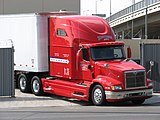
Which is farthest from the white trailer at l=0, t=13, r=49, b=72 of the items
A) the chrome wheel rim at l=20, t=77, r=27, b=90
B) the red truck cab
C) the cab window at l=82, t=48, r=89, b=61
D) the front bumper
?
the front bumper

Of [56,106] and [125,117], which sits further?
[56,106]

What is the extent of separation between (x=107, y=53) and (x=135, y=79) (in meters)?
1.76

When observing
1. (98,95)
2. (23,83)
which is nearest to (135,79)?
(98,95)

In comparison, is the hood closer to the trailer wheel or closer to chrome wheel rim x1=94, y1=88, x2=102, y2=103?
chrome wheel rim x1=94, y1=88, x2=102, y2=103

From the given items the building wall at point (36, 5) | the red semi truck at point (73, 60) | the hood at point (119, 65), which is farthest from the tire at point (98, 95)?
the building wall at point (36, 5)

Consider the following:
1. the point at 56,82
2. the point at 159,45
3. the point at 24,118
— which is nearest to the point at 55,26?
the point at 56,82

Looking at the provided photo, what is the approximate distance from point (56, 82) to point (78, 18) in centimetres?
300

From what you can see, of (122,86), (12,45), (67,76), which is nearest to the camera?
(122,86)

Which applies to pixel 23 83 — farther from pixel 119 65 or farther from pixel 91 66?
pixel 119 65

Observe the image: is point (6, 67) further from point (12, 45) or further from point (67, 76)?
point (67, 76)

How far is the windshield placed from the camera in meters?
18.0

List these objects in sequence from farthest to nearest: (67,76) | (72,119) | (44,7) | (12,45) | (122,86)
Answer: (44,7)
(12,45)
(67,76)
(122,86)
(72,119)

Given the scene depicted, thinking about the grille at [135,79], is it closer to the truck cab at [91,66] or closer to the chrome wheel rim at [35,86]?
the truck cab at [91,66]

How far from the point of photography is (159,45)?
21297 millimetres
